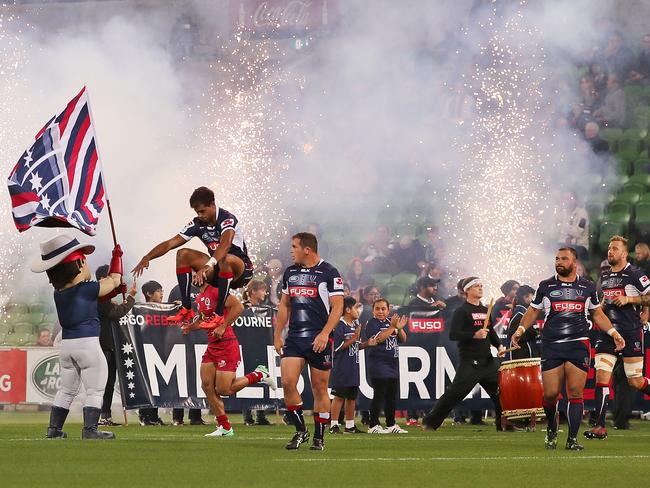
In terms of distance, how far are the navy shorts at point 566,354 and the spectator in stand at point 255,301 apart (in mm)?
7297

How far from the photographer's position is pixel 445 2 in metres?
29.9

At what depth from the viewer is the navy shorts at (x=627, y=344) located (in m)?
14.9

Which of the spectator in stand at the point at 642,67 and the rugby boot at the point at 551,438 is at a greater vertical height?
the spectator in stand at the point at 642,67

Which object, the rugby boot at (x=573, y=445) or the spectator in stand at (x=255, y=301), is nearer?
the rugby boot at (x=573, y=445)

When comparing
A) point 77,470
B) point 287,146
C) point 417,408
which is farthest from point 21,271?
point 77,470

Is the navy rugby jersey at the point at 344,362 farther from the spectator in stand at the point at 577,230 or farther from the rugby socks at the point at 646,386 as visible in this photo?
the spectator in stand at the point at 577,230

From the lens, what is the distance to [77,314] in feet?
41.2

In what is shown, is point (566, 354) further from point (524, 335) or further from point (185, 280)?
point (524, 335)

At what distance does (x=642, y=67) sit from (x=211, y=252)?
1579 cm

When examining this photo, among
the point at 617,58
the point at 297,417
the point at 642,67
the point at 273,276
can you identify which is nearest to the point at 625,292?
the point at 297,417

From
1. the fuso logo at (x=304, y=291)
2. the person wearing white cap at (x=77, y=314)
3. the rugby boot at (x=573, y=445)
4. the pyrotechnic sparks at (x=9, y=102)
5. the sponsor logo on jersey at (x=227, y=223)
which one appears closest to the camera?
the fuso logo at (x=304, y=291)

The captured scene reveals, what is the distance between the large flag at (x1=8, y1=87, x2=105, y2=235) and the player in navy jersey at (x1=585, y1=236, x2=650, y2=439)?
5.76m

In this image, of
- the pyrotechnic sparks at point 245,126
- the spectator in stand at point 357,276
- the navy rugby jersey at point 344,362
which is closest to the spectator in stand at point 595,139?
the spectator in stand at point 357,276

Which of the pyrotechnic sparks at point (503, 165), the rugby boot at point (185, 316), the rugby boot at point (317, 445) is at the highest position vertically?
the pyrotechnic sparks at point (503, 165)
